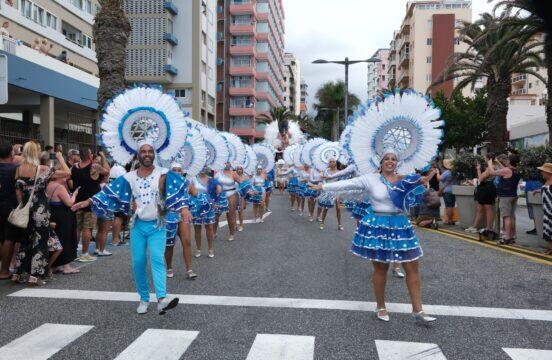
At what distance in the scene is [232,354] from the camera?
429 centimetres

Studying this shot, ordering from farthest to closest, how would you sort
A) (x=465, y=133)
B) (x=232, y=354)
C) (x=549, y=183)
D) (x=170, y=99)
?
(x=465, y=133)
(x=549, y=183)
(x=170, y=99)
(x=232, y=354)

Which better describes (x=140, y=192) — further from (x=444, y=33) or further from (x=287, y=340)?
(x=444, y=33)

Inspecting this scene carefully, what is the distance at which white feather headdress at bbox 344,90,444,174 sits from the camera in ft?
18.7

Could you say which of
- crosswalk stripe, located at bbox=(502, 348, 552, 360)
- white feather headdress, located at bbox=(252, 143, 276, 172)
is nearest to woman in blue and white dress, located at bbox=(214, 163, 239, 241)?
white feather headdress, located at bbox=(252, 143, 276, 172)

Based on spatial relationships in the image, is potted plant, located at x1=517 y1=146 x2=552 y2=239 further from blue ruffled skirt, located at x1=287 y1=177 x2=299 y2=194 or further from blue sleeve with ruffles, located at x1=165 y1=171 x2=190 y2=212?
blue ruffled skirt, located at x1=287 y1=177 x2=299 y2=194

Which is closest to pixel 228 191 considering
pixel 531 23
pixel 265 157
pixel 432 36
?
pixel 265 157

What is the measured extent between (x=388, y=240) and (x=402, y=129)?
54.6 inches

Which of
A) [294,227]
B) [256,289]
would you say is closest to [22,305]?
[256,289]

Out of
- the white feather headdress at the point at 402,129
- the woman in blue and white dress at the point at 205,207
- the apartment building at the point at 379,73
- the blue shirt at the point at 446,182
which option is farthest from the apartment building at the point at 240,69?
the white feather headdress at the point at 402,129

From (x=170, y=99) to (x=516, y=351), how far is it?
452 centimetres

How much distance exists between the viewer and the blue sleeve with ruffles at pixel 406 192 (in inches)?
208

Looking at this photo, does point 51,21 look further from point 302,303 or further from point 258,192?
point 302,303

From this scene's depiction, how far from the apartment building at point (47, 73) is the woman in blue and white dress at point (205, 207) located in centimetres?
961

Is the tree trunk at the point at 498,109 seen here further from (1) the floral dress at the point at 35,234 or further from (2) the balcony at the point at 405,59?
(2) the balcony at the point at 405,59
